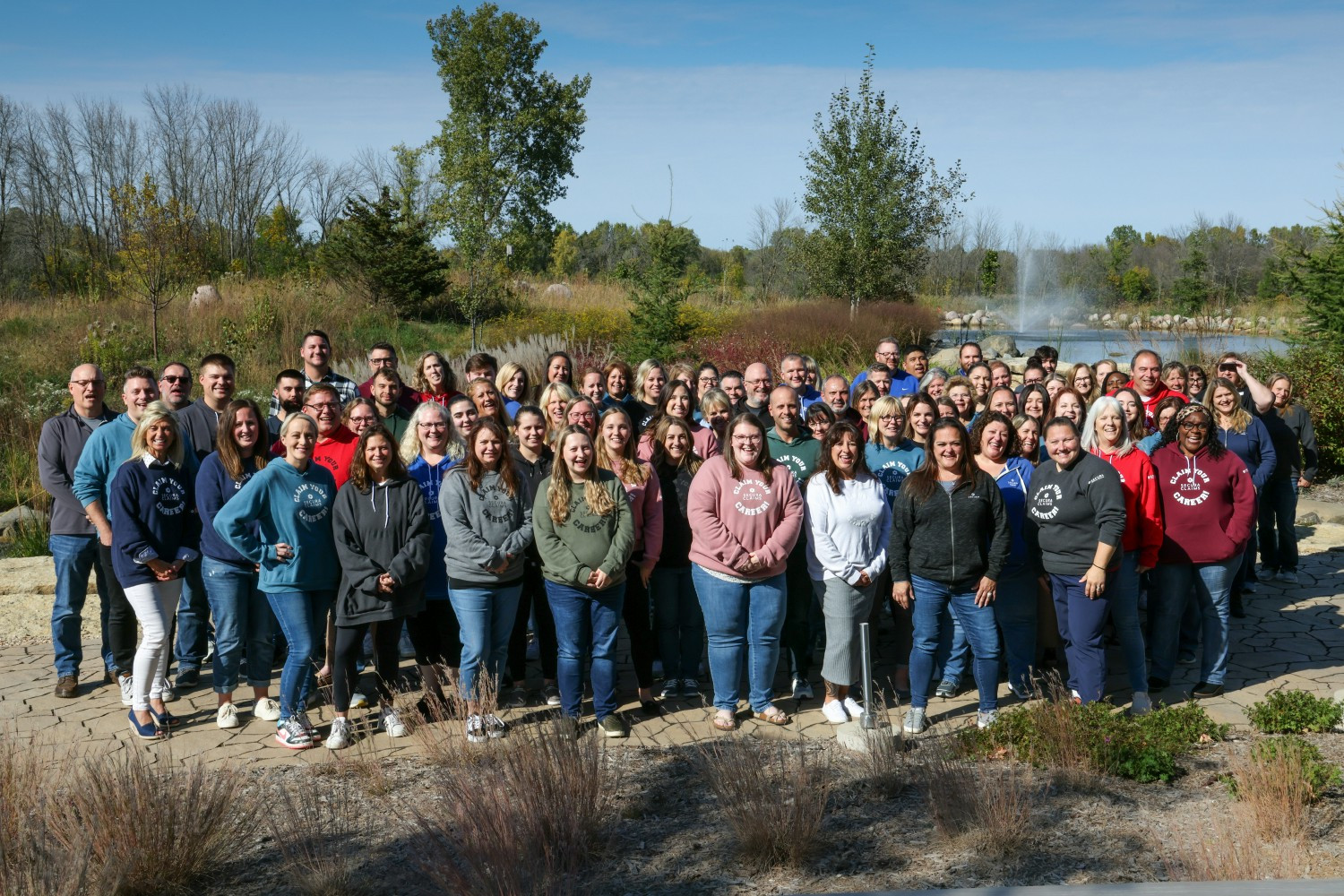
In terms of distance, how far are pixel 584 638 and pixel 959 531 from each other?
215 centimetres

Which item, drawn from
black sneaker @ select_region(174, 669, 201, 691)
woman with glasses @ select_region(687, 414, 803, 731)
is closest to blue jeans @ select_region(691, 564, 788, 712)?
woman with glasses @ select_region(687, 414, 803, 731)

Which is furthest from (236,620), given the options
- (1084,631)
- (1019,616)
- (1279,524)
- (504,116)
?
(504,116)

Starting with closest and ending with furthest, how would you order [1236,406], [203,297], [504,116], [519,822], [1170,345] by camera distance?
[519,822]
[1236,406]
[1170,345]
[203,297]
[504,116]

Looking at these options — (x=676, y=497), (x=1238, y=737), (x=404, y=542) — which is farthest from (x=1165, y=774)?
(x=404, y=542)

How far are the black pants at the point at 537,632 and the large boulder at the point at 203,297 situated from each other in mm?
18154

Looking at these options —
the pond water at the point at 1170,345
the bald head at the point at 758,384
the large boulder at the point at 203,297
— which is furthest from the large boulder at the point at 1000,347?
the bald head at the point at 758,384

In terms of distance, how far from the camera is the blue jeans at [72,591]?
6527 mm

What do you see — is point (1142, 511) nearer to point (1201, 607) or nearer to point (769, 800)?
point (1201, 607)

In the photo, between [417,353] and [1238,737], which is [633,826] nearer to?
[1238,737]

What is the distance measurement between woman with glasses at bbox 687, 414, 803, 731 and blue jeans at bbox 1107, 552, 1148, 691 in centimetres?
186

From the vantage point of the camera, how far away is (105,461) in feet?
20.5

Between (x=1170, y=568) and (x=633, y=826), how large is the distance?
12.3 ft

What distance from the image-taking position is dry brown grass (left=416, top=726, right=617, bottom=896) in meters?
4.00

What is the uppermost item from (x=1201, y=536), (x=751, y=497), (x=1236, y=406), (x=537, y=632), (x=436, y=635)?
(x=1236, y=406)
